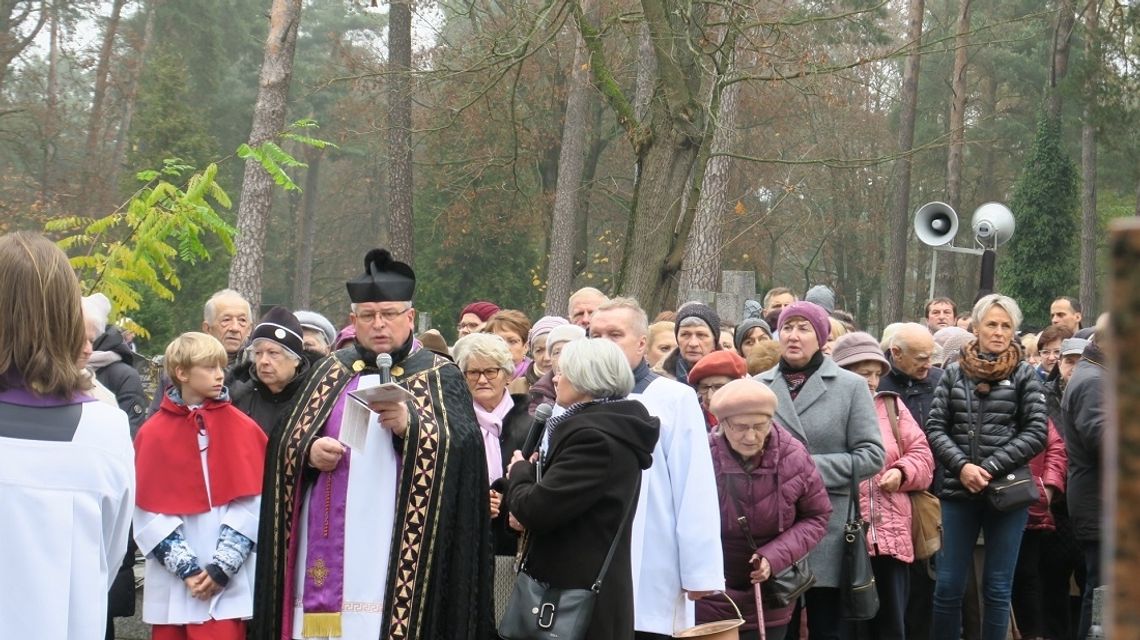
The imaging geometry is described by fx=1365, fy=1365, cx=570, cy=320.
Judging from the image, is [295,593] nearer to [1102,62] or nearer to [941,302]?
[941,302]

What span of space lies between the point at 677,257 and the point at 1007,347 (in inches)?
184

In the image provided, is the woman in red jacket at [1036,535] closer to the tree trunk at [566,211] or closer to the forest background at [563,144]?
the forest background at [563,144]

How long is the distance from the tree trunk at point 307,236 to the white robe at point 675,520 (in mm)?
44499

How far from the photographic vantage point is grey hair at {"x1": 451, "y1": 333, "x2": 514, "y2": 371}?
6.73m

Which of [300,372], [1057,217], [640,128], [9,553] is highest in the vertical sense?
[1057,217]

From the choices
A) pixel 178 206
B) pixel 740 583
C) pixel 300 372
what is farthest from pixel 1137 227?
pixel 178 206

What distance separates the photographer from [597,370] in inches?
192

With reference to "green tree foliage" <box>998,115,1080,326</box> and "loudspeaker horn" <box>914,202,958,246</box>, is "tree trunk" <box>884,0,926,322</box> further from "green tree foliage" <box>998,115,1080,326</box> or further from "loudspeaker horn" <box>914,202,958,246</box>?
"loudspeaker horn" <box>914,202,958,246</box>

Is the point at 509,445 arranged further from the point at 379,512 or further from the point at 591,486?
the point at 591,486

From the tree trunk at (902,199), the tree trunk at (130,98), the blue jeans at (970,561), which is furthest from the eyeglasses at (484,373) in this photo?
the tree trunk at (130,98)

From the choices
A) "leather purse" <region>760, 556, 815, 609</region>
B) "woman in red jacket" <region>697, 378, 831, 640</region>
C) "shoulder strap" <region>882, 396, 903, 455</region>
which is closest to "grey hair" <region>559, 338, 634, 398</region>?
"woman in red jacket" <region>697, 378, 831, 640</region>

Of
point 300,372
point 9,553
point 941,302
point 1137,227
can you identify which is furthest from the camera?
point 941,302

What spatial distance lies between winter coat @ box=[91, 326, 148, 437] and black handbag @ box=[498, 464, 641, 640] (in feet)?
11.3

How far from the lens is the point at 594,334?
19.0 ft
